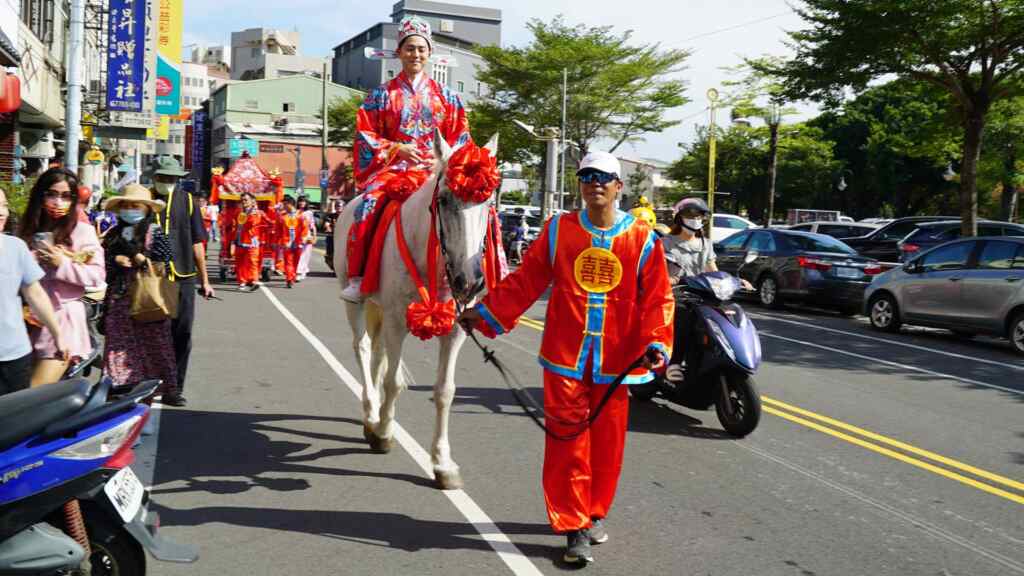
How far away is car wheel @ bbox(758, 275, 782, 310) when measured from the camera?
19172mm

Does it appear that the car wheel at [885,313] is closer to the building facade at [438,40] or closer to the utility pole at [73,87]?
the utility pole at [73,87]

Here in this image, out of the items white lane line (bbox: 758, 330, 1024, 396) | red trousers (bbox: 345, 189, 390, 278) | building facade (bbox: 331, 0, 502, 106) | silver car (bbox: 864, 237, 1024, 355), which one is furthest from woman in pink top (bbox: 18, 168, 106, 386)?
building facade (bbox: 331, 0, 502, 106)

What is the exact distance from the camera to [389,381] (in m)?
6.29

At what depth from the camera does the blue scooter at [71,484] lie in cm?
338

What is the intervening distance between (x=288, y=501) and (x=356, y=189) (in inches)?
112

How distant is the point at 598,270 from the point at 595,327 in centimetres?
28

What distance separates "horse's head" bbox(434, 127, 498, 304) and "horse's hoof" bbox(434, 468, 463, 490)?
3.81ft

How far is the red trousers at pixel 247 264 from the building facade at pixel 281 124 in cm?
6425

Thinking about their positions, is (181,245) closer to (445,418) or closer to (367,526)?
(445,418)

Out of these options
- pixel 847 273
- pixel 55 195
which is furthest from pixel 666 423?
pixel 847 273

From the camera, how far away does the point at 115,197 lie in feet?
22.6

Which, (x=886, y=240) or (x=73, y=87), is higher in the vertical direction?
(x=73, y=87)

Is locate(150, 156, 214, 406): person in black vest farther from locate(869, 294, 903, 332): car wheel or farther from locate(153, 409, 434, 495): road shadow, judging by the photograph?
locate(869, 294, 903, 332): car wheel

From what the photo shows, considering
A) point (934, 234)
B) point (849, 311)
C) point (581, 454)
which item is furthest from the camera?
point (934, 234)
